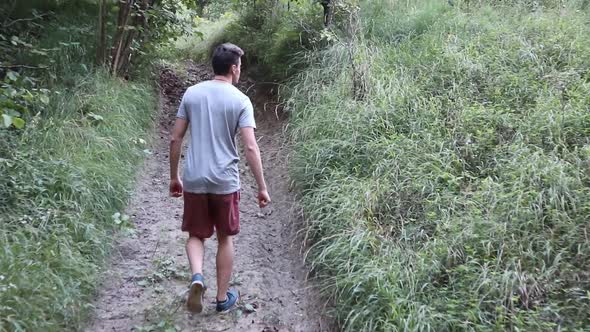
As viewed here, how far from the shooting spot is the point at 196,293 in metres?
3.67

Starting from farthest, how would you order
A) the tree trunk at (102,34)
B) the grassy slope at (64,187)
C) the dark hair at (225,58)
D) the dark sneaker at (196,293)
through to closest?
1. the tree trunk at (102,34)
2. the dark hair at (225,58)
3. the dark sneaker at (196,293)
4. the grassy slope at (64,187)

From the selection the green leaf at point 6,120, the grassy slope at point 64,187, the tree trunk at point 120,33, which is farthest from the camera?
the tree trunk at point 120,33

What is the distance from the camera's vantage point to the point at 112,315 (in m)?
3.94

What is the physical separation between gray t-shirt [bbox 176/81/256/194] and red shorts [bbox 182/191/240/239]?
7 centimetres

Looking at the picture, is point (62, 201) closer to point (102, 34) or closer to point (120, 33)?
point (102, 34)

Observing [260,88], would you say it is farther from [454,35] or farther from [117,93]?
[454,35]

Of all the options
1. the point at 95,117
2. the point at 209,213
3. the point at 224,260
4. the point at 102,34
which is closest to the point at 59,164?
the point at 95,117

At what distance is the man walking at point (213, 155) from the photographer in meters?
3.69

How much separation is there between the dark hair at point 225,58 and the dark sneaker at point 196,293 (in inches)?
56.6

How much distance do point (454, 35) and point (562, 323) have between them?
490cm

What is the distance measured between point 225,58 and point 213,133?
1.75ft

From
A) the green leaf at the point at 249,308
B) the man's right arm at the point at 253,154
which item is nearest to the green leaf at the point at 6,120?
the man's right arm at the point at 253,154

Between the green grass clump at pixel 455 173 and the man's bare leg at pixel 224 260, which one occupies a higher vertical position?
the green grass clump at pixel 455 173

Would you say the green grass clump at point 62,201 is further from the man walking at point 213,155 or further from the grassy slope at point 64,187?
the man walking at point 213,155
